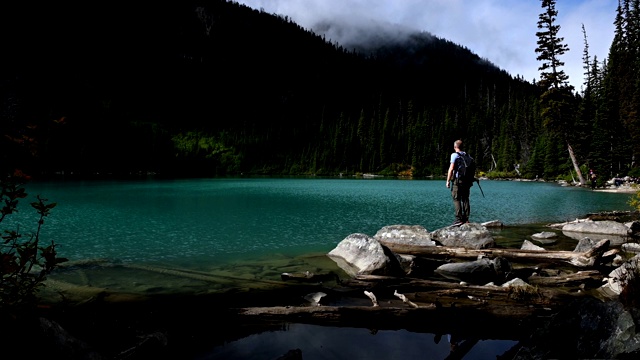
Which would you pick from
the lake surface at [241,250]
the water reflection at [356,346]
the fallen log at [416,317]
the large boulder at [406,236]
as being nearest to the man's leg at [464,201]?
the large boulder at [406,236]

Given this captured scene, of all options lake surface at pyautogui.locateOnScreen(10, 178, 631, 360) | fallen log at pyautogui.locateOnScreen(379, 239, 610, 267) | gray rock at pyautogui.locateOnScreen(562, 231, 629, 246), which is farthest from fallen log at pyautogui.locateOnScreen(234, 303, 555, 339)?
gray rock at pyautogui.locateOnScreen(562, 231, 629, 246)

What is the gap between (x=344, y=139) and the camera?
612 ft

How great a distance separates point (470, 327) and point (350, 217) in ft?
62.4

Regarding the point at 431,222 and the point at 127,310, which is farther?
the point at 431,222

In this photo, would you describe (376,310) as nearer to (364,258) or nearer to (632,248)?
(364,258)

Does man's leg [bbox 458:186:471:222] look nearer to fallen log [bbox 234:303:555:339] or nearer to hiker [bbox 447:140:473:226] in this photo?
hiker [bbox 447:140:473:226]

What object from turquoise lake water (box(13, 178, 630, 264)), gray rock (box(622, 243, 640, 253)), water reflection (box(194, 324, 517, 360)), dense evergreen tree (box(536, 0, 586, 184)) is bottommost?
turquoise lake water (box(13, 178, 630, 264))

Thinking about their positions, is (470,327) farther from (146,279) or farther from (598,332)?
(146,279)

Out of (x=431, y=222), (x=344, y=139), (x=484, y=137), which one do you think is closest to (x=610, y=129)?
(x=431, y=222)

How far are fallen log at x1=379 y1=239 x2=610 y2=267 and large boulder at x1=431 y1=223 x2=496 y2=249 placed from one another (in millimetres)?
929

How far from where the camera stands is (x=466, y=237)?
530 inches

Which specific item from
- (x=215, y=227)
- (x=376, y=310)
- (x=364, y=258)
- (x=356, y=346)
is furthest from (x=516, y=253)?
(x=215, y=227)

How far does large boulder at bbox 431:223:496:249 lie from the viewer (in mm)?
13164

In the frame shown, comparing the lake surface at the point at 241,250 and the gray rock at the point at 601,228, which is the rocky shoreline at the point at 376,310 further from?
the gray rock at the point at 601,228
